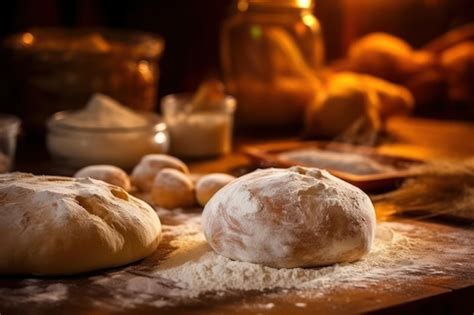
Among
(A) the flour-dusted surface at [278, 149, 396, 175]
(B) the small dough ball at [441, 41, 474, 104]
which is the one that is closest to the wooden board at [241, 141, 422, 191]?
(A) the flour-dusted surface at [278, 149, 396, 175]

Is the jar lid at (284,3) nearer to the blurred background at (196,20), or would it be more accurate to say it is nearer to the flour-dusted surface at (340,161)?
the blurred background at (196,20)

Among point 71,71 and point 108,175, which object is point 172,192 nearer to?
point 108,175

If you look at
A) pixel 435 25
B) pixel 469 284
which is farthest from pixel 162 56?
pixel 469 284

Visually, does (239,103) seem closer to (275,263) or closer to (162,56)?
(162,56)

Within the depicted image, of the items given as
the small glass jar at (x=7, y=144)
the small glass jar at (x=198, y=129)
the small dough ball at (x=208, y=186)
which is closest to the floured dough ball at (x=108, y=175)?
the small dough ball at (x=208, y=186)

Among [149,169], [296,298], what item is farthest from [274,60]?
[296,298]

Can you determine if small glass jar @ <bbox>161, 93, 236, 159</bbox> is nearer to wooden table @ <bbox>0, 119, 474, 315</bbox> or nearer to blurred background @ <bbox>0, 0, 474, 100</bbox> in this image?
blurred background @ <bbox>0, 0, 474, 100</bbox>
